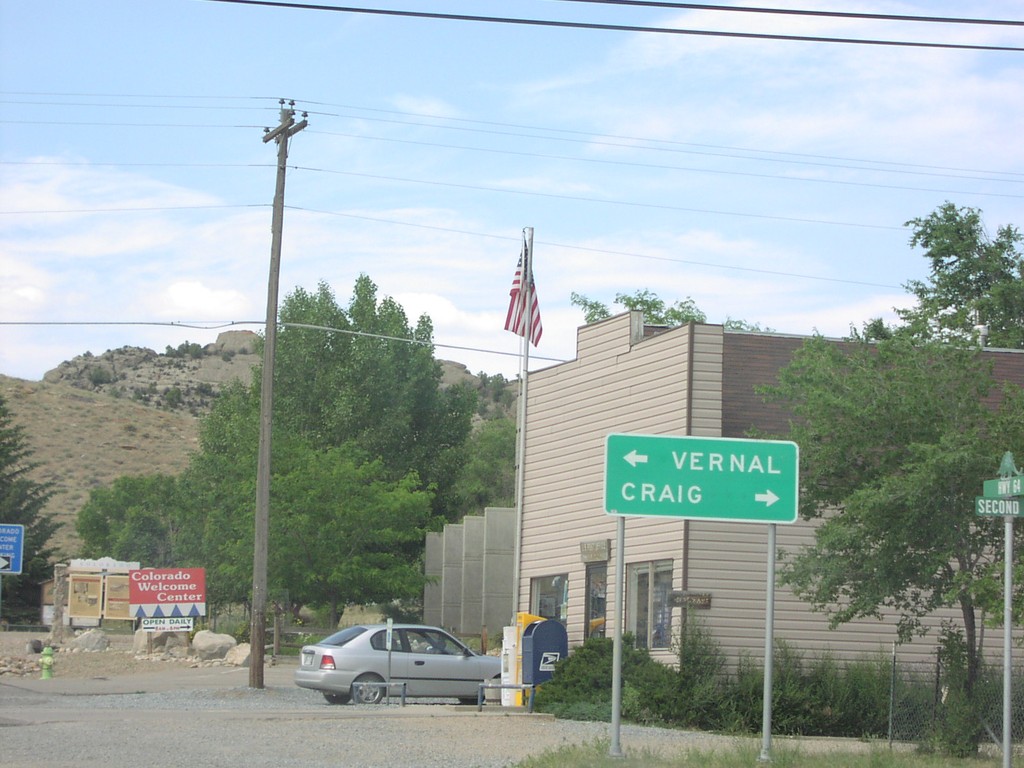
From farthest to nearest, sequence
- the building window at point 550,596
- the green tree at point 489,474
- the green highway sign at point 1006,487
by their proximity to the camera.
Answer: the green tree at point 489,474, the building window at point 550,596, the green highway sign at point 1006,487

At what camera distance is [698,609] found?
22375mm

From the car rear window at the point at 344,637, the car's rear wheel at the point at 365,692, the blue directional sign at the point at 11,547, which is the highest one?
the blue directional sign at the point at 11,547

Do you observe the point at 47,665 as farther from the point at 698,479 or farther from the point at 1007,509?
the point at 1007,509

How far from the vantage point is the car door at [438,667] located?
78.7 ft

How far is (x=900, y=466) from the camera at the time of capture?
1775 centimetres

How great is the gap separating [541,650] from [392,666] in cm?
297

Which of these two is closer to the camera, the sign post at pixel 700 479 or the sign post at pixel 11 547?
the sign post at pixel 700 479

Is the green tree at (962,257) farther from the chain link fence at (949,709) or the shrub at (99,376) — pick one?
the shrub at (99,376)

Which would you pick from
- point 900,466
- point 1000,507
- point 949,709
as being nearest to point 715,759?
point 1000,507

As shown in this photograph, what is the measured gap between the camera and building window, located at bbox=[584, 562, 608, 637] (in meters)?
24.4

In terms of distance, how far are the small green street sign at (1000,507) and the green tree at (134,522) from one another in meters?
54.7

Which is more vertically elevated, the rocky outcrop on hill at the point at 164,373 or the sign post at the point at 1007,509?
the rocky outcrop on hill at the point at 164,373

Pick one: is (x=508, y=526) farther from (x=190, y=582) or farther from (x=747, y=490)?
(x=747, y=490)

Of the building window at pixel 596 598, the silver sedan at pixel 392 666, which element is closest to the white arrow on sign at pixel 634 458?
the silver sedan at pixel 392 666
